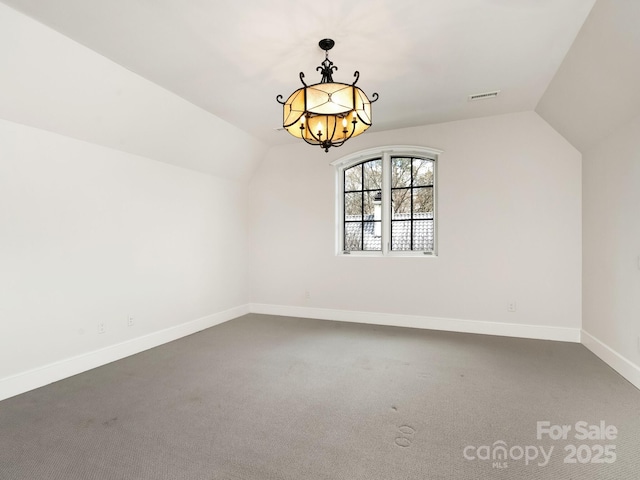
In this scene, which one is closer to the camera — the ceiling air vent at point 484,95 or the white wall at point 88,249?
the white wall at point 88,249

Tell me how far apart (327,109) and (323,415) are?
2.08 meters

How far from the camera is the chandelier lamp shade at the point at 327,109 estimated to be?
2221mm

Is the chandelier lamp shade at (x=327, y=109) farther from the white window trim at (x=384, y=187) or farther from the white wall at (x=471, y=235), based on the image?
the white wall at (x=471, y=235)

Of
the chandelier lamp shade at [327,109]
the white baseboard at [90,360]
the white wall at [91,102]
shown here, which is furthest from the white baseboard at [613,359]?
the white wall at [91,102]

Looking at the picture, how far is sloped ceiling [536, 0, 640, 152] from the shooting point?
2172 mm

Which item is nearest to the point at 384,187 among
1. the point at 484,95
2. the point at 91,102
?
the point at 484,95

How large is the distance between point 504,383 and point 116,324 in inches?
147

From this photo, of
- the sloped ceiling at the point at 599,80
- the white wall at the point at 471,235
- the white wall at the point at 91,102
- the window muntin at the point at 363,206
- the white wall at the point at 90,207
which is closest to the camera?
the sloped ceiling at the point at 599,80

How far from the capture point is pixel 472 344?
Answer: 3846mm

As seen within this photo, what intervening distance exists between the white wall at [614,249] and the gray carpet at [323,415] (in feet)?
0.88

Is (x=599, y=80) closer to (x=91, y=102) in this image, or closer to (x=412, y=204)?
(x=412, y=204)

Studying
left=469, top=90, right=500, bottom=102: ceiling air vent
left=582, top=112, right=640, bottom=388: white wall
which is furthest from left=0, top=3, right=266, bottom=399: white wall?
left=582, top=112, right=640, bottom=388: white wall

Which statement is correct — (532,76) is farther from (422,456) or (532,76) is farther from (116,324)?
(116,324)

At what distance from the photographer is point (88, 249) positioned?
3.29 metres
